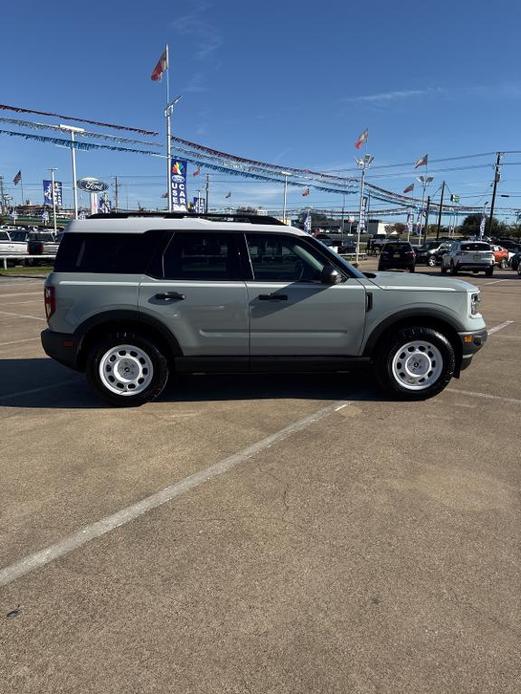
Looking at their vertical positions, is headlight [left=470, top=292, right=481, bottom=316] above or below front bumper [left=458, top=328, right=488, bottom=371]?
above

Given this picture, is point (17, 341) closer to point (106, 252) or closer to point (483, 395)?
point (106, 252)

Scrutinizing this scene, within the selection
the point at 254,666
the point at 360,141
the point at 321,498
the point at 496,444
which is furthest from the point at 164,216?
the point at 360,141

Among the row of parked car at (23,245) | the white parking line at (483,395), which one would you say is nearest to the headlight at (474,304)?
the white parking line at (483,395)

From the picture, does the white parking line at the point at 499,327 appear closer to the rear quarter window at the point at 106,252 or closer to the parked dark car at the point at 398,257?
the rear quarter window at the point at 106,252

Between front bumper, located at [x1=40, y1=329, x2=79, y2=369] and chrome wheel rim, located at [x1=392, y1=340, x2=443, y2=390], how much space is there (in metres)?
3.27

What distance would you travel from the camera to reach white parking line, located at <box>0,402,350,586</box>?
2.68 metres

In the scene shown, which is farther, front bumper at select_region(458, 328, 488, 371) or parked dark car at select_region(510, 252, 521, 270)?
parked dark car at select_region(510, 252, 521, 270)

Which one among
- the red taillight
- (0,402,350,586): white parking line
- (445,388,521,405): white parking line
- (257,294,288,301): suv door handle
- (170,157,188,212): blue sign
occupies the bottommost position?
(0,402,350,586): white parking line

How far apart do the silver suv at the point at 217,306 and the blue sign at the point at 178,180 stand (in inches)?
724

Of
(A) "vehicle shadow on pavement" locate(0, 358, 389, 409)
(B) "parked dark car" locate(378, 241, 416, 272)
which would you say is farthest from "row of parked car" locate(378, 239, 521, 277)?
(A) "vehicle shadow on pavement" locate(0, 358, 389, 409)

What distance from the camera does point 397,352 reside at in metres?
5.30

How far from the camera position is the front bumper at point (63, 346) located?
5.04 metres

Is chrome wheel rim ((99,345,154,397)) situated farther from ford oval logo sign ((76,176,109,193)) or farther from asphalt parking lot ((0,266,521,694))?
ford oval logo sign ((76,176,109,193))

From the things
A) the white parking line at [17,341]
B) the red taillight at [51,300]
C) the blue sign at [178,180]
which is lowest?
the white parking line at [17,341]
